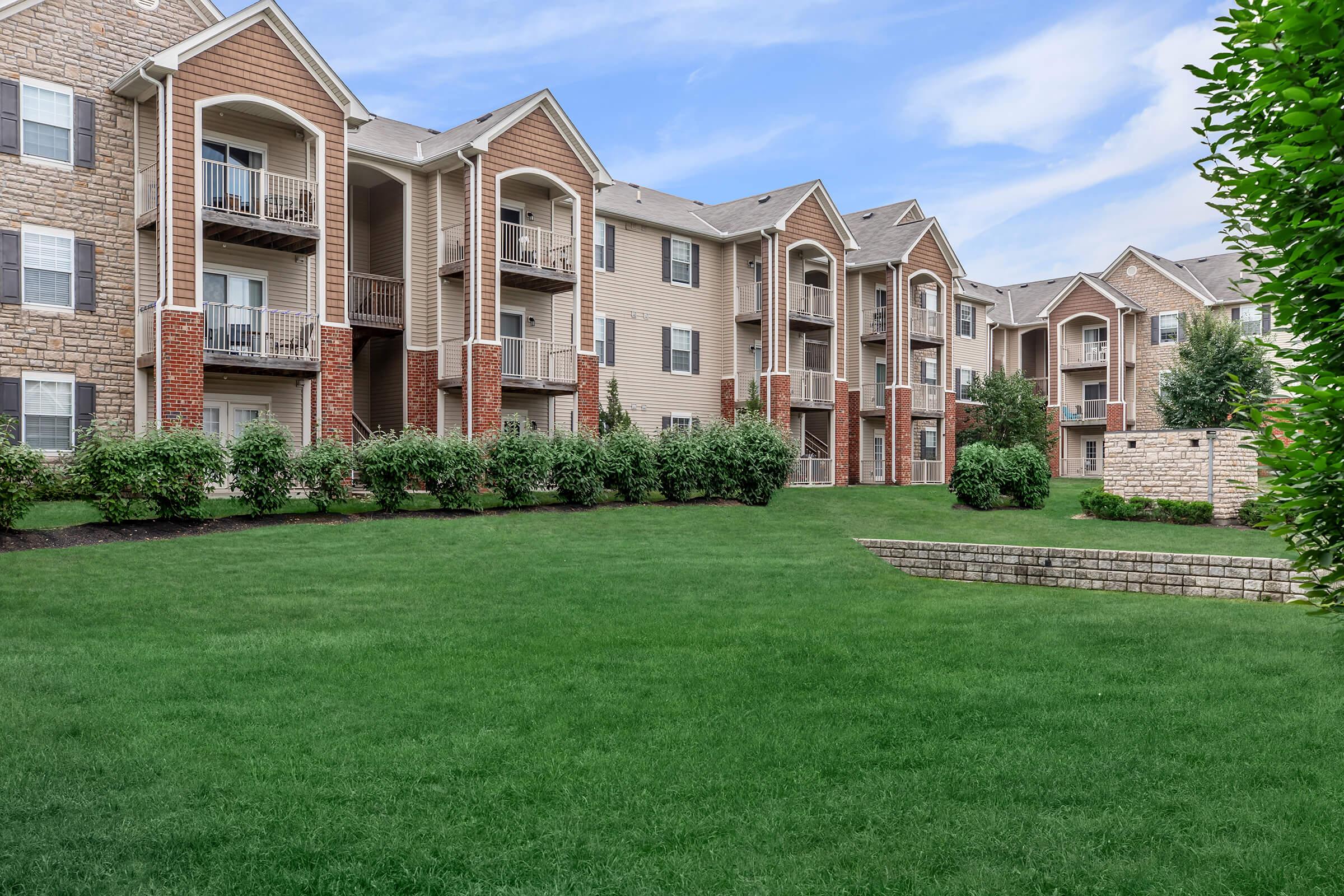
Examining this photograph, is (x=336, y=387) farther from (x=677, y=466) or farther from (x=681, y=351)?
(x=681, y=351)

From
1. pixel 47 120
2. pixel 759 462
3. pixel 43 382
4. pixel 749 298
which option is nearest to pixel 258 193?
pixel 47 120

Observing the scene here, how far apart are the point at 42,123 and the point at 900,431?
2699 cm

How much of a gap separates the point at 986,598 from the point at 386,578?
7.30 m

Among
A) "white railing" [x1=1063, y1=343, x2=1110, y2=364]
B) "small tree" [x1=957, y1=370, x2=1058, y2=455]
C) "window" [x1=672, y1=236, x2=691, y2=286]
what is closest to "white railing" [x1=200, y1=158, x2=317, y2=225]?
"window" [x1=672, y1=236, x2=691, y2=286]

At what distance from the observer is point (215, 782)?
512 cm

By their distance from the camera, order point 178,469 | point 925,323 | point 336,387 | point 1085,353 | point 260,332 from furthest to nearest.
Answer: point 1085,353 → point 925,323 → point 336,387 → point 260,332 → point 178,469

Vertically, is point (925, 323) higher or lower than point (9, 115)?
lower

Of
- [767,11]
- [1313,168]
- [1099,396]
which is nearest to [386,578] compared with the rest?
[767,11]

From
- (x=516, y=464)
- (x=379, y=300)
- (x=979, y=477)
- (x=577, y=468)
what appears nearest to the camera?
(x=516, y=464)

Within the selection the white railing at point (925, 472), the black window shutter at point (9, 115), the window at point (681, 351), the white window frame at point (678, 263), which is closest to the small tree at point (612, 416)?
the window at point (681, 351)

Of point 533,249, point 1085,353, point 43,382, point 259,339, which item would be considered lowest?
point 43,382

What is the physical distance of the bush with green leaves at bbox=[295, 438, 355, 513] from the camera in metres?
17.5

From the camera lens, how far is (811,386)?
3309 cm

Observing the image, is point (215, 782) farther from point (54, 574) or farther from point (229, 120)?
point (229, 120)
